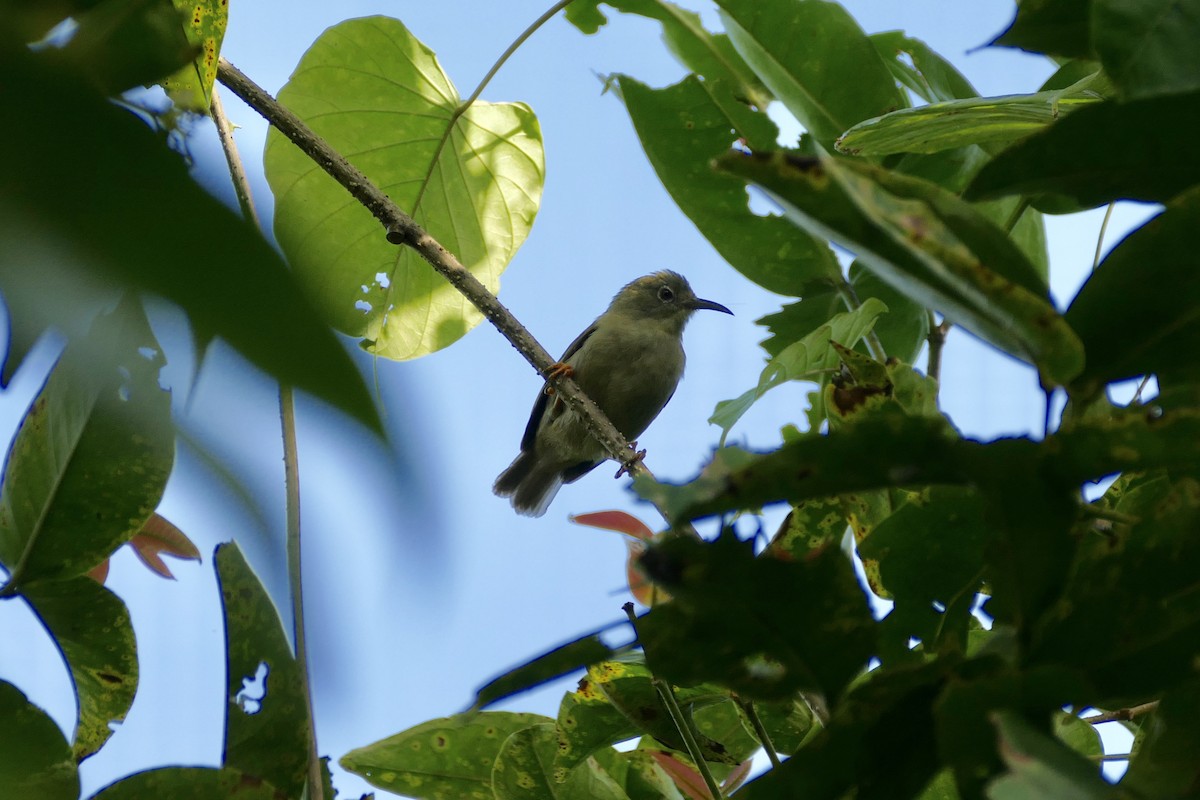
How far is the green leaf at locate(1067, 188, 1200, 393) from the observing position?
884mm

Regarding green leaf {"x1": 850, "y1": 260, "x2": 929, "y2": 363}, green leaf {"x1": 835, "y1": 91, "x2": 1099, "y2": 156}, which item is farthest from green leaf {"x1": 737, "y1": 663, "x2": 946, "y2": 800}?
green leaf {"x1": 850, "y1": 260, "x2": 929, "y2": 363}

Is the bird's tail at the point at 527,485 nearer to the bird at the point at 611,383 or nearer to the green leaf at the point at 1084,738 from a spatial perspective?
the bird at the point at 611,383

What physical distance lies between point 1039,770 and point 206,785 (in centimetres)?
95

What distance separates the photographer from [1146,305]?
2.99 feet

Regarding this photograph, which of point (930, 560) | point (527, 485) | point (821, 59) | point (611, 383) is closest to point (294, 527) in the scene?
point (930, 560)

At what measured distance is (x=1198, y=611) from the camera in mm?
873

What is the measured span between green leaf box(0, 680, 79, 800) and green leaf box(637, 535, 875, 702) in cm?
75

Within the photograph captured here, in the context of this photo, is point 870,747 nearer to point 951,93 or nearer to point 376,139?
point 951,93

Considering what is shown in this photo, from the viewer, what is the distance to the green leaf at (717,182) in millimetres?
2859

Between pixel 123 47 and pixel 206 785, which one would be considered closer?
pixel 123 47

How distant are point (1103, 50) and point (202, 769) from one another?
Result: 3.88ft

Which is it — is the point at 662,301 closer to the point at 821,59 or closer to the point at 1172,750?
the point at 821,59

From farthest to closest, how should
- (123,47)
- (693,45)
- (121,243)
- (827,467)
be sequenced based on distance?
(693,45) < (827,467) < (123,47) < (121,243)

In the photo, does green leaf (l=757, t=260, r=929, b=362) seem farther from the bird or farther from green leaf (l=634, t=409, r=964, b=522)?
the bird
